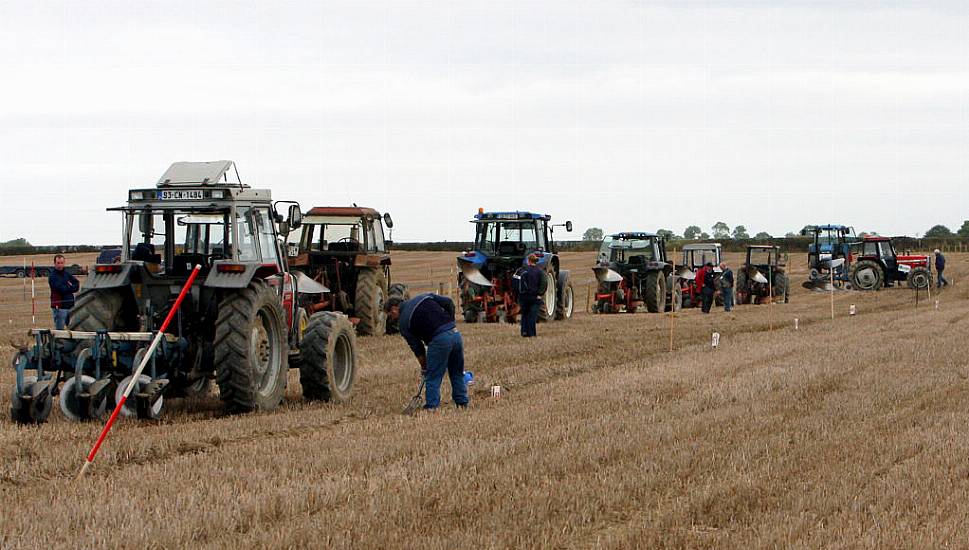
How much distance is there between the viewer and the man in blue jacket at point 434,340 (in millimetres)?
10766

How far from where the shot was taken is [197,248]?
35.9 ft

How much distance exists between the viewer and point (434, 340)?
35.5 feet

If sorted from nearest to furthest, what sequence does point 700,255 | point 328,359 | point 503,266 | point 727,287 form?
point 328,359, point 503,266, point 727,287, point 700,255

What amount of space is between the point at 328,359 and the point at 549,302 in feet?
42.1

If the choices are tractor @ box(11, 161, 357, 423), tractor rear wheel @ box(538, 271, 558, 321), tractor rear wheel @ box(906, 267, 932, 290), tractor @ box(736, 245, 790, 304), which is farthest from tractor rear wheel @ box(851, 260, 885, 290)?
tractor @ box(11, 161, 357, 423)

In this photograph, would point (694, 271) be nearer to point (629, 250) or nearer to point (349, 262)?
point (629, 250)

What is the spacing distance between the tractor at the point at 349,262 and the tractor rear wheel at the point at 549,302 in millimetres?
3560

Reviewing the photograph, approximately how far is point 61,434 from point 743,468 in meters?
5.01

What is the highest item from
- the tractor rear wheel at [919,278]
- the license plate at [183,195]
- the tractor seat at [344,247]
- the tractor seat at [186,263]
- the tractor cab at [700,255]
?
the license plate at [183,195]

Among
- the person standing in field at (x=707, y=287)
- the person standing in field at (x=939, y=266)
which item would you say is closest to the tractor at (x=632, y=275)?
the person standing in field at (x=707, y=287)

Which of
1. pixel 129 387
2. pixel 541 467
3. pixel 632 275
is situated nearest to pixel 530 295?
pixel 632 275

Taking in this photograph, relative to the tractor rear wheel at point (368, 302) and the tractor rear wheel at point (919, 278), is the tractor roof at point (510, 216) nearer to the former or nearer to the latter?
the tractor rear wheel at point (368, 302)

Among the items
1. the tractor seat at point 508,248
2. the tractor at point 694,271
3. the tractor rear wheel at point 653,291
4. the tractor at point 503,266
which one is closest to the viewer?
the tractor at point 503,266

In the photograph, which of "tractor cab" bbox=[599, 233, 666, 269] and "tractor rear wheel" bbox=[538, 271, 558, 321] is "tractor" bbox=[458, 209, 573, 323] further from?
"tractor cab" bbox=[599, 233, 666, 269]
